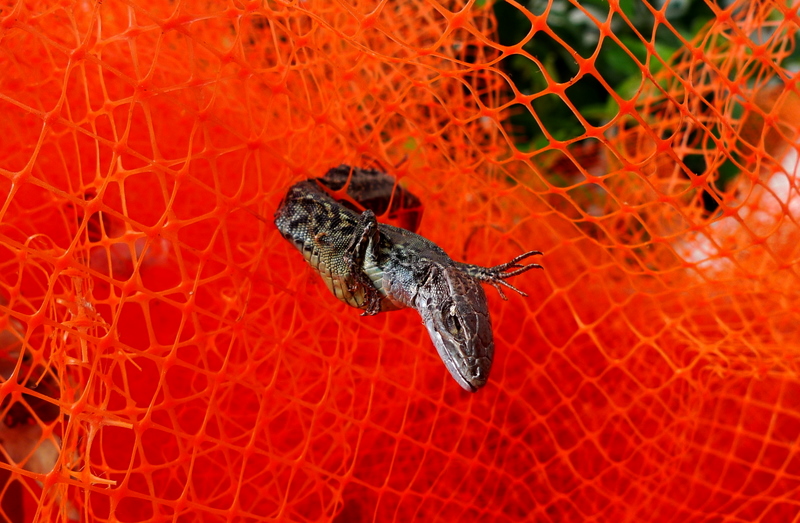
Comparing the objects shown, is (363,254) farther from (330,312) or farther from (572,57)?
(572,57)

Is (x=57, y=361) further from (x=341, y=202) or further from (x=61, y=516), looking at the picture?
(x=341, y=202)

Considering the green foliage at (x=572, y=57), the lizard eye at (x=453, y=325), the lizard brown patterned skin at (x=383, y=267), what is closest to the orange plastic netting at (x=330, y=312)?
the lizard brown patterned skin at (x=383, y=267)

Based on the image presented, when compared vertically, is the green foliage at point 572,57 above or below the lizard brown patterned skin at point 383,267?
below

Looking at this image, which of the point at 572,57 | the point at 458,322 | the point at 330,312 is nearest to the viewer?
the point at 458,322

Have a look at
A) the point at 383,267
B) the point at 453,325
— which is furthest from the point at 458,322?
the point at 383,267

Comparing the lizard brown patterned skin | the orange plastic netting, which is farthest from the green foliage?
the lizard brown patterned skin

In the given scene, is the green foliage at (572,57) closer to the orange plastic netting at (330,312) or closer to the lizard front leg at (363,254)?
the orange plastic netting at (330,312)
